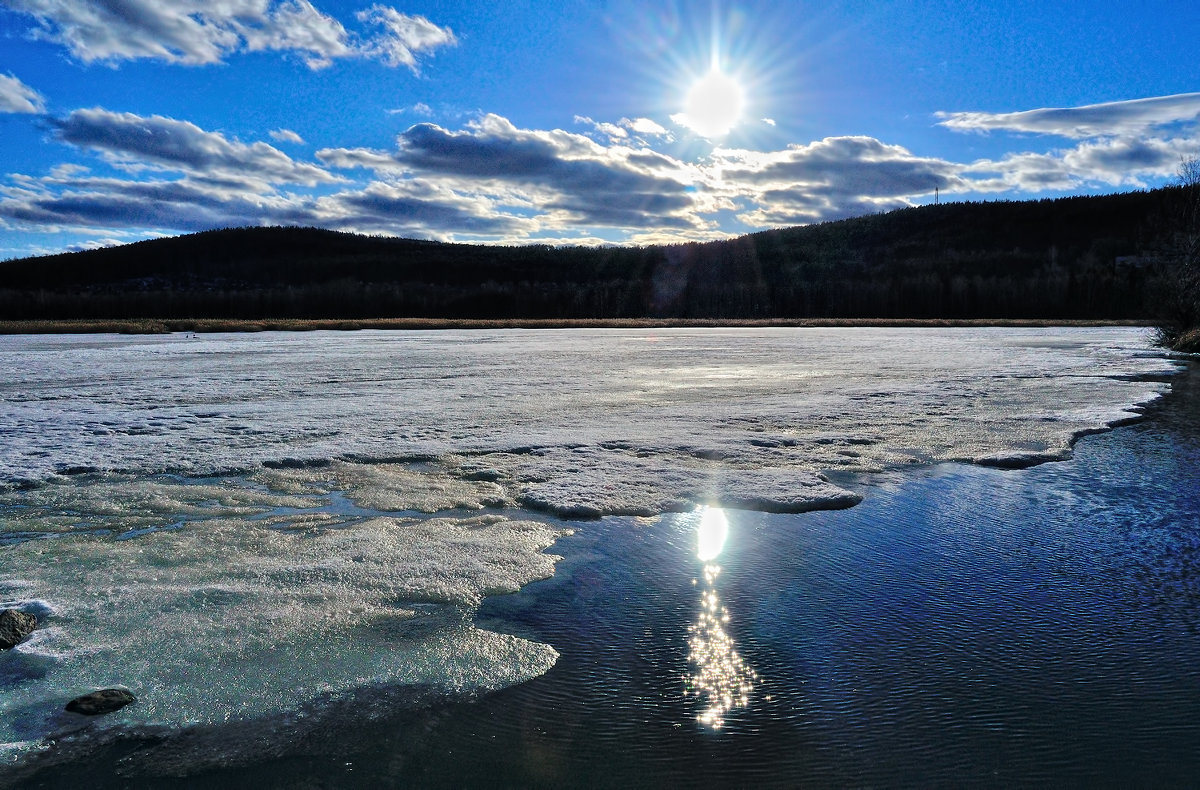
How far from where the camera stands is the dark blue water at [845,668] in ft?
8.00

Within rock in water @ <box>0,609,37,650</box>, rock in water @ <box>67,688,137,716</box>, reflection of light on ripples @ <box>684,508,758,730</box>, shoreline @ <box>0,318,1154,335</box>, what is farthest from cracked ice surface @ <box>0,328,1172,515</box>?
shoreline @ <box>0,318,1154,335</box>

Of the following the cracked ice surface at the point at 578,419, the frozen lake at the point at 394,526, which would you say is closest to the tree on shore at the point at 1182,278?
the cracked ice surface at the point at 578,419

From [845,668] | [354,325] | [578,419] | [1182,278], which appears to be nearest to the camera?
[845,668]

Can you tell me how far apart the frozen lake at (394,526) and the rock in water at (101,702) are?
0.05 meters

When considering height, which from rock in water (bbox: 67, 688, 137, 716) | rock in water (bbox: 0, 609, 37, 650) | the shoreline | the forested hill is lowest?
rock in water (bbox: 67, 688, 137, 716)

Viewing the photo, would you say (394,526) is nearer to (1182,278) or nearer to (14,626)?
(14,626)

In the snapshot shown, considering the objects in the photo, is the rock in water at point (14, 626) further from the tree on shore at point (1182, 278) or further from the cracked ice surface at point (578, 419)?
the tree on shore at point (1182, 278)

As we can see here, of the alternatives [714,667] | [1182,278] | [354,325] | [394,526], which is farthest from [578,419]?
[354,325]

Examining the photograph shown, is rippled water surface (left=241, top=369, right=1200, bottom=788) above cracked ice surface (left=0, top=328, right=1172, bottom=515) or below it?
below

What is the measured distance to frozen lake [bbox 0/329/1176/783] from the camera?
115 inches

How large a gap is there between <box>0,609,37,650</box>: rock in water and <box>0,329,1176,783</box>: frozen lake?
79 mm

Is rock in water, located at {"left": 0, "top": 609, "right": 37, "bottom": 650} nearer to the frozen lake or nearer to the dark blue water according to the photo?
the frozen lake

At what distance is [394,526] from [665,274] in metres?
106

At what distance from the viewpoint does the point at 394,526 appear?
197 inches
